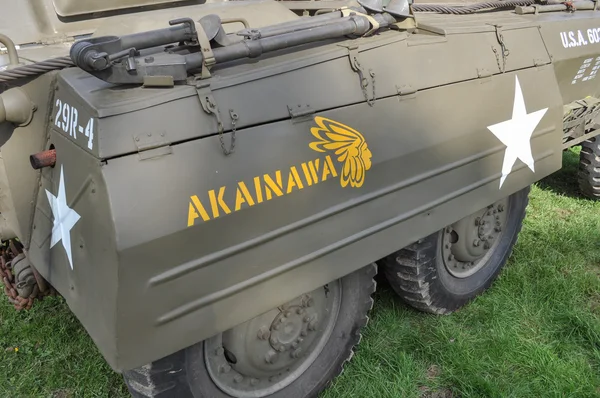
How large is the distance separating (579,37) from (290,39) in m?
2.24

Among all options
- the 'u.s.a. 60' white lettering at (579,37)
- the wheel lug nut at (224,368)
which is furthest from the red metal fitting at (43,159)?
the 'u.s.a. 60' white lettering at (579,37)

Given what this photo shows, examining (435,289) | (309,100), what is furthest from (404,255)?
(309,100)

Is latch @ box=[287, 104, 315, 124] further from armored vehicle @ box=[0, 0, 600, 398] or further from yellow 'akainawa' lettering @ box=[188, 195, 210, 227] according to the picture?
yellow 'akainawa' lettering @ box=[188, 195, 210, 227]

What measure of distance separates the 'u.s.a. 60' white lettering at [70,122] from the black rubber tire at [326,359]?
0.84 meters

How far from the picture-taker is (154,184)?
173 cm

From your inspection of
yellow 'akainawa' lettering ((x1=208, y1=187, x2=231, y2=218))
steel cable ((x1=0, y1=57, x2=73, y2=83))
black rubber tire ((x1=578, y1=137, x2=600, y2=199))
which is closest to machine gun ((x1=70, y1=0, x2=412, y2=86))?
steel cable ((x1=0, y1=57, x2=73, y2=83))

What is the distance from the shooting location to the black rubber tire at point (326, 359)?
2.15m

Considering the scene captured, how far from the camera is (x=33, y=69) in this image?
2018 mm

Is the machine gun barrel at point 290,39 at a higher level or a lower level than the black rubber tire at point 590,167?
higher

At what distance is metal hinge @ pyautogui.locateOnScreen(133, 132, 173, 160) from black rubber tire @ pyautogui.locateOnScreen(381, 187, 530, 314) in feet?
4.55

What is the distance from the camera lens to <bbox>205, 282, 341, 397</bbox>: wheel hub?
Answer: 2.31m

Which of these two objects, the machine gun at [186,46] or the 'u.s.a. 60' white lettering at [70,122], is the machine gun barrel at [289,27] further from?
the 'u.s.a. 60' white lettering at [70,122]

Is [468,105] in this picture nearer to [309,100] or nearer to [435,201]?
[435,201]

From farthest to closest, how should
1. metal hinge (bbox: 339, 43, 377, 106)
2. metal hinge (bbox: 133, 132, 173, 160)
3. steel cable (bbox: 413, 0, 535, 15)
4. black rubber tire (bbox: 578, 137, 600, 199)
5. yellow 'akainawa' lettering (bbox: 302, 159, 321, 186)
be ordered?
black rubber tire (bbox: 578, 137, 600, 199) < steel cable (bbox: 413, 0, 535, 15) < metal hinge (bbox: 339, 43, 377, 106) < yellow 'akainawa' lettering (bbox: 302, 159, 321, 186) < metal hinge (bbox: 133, 132, 173, 160)
